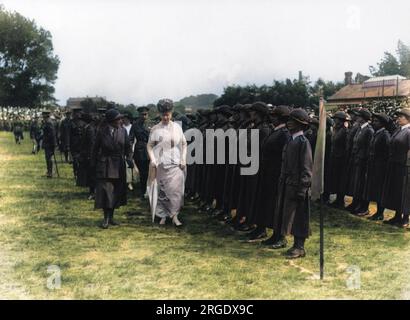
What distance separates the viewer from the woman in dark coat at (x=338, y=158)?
426 inches

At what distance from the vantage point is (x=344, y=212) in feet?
34.0

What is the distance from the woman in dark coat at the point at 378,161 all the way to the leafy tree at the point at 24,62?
1942 centimetres

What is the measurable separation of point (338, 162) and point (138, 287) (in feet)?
22.4

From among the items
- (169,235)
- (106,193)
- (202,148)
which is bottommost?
(169,235)

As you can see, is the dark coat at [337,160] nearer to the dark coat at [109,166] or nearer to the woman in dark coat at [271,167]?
the woman in dark coat at [271,167]

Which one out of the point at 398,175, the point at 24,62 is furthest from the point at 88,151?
the point at 24,62

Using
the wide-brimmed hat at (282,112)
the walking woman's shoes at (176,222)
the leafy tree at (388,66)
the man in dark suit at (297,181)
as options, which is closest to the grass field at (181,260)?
the walking woman's shoes at (176,222)

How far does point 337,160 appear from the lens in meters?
→ 11.0

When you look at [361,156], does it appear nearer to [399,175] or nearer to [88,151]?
[399,175]

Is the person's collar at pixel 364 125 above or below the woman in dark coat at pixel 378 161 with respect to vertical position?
above

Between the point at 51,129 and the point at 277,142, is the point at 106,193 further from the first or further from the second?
the point at 51,129

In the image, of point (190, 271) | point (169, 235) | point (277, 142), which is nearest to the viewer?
point (190, 271)
